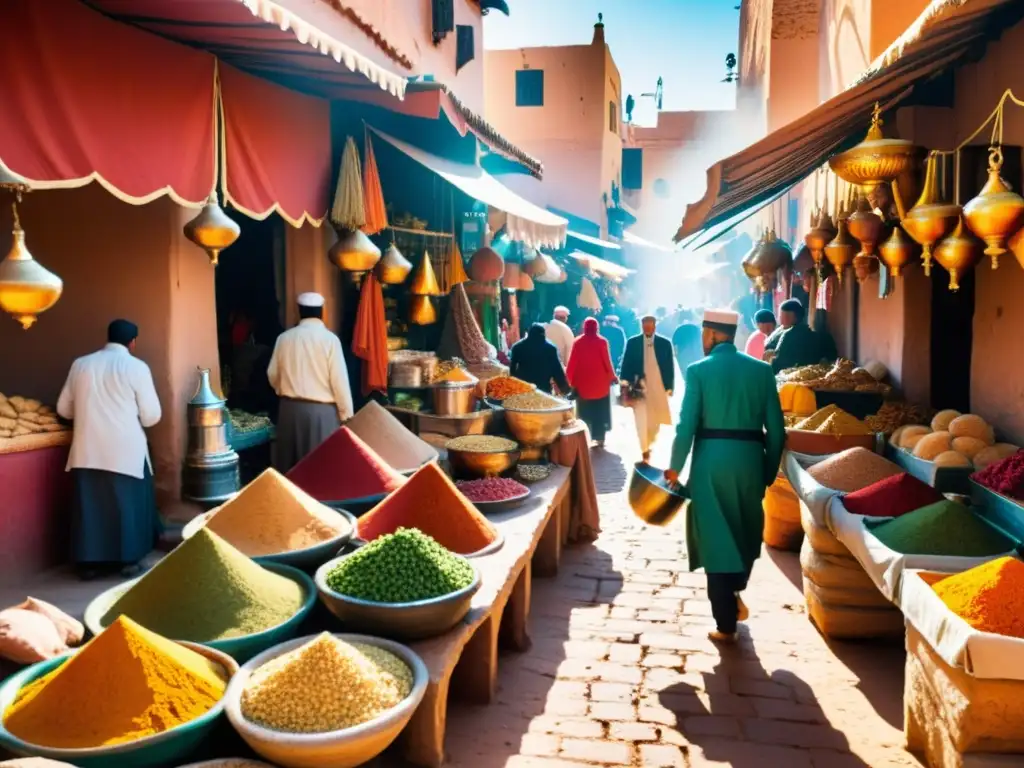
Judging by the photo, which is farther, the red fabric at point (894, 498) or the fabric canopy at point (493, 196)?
the fabric canopy at point (493, 196)

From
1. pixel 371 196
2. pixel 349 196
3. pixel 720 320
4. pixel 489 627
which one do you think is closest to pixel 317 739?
pixel 489 627

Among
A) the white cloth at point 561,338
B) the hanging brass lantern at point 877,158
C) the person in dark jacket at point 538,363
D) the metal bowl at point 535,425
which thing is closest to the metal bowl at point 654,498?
the metal bowl at point 535,425

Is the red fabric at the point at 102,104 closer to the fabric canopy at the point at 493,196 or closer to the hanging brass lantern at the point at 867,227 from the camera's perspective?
the fabric canopy at the point at 493,196

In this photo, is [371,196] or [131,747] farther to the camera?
[371,196]

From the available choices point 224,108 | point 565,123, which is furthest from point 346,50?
point 565,123

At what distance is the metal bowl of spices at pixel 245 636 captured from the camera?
8.73ft

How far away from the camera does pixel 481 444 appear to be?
17.7 ft

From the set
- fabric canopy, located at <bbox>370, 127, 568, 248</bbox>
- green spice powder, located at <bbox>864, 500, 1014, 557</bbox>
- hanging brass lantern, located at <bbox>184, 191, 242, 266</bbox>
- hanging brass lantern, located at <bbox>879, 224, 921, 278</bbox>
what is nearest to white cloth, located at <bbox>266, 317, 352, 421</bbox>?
hanging brass lantern, located at <bbox>184, 191, 242, 266</bbox>

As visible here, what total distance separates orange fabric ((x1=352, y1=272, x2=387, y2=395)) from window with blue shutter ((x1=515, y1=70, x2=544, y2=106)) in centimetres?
1825

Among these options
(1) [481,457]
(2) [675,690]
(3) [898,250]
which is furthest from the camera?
(1) [481,457]

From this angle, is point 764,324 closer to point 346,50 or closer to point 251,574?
point 346,50

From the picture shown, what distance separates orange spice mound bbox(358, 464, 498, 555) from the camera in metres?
3.81

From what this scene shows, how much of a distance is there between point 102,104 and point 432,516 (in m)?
2.18

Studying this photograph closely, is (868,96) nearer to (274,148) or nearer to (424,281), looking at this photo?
(274,148)
